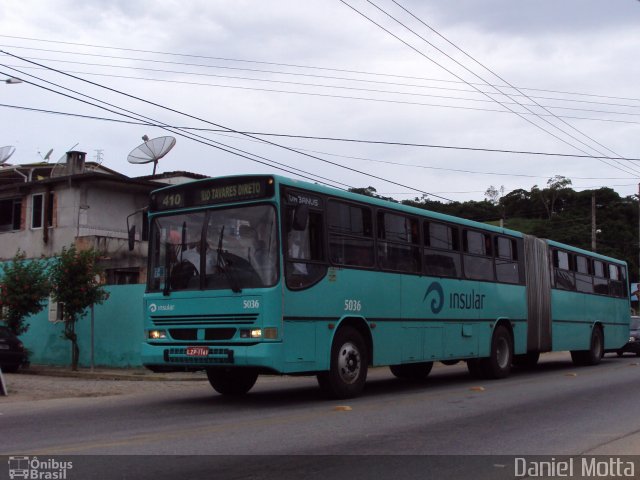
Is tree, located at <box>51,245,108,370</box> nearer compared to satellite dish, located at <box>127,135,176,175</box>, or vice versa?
Answer: tree, located at <box>51,245,108,370</box>

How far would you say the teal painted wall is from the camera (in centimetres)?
2006

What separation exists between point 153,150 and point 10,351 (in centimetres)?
1259

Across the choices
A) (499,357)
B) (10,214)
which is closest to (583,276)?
(499,357)

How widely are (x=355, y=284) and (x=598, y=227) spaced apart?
177 feet

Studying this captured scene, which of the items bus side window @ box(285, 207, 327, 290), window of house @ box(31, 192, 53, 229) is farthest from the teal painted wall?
bus side window @ box(285, 207, 327, 290)

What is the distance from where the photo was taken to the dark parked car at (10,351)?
1869 cm

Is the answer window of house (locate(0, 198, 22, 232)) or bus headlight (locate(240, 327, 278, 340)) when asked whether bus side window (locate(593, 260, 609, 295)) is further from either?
window of house (locate(0, 198, 22, 232))

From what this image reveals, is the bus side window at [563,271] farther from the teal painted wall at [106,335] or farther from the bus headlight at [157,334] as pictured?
the bus headlight at [157,334]

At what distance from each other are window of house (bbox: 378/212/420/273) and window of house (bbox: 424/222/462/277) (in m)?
0.37

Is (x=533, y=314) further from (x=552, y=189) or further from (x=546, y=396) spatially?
(x=552, y=189)

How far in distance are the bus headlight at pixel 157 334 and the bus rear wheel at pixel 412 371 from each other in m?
7.02

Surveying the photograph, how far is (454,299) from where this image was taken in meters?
14.9

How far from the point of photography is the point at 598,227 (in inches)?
2402

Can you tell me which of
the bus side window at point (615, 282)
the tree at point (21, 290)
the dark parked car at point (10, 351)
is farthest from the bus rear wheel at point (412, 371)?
the dark parked car at point (10, 351)
